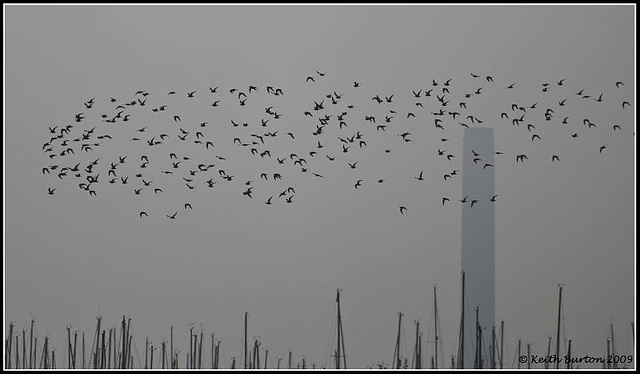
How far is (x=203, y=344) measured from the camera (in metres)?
6.68

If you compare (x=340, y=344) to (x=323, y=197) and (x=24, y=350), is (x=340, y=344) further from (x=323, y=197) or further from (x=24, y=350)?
(x=24, y=350)

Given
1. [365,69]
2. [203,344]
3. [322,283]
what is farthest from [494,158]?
[203,344]

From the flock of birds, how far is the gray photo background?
0.14ft

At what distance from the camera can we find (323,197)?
22.4 feet

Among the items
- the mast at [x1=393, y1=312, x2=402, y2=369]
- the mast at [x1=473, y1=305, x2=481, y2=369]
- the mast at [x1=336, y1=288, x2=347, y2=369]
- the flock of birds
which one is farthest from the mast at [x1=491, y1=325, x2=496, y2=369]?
the mast at [x1=336, y1=288, x2=347, y2=369]

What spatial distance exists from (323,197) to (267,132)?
714 millimetres

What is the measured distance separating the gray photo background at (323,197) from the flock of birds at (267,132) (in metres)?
0.04

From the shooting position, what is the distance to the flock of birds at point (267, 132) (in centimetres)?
679

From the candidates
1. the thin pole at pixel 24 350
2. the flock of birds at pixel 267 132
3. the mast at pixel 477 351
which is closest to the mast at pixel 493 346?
the mast at pixel 477 351

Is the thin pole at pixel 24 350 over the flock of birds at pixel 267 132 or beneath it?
beneath

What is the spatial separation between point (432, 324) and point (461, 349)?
12.1 inches

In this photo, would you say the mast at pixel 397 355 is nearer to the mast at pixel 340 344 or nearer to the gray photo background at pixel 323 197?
the gray photo background at pixel 323 197

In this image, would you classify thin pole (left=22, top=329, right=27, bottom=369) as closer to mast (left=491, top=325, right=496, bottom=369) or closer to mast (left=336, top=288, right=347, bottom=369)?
mast (left=336, top=288, right=347, bottom=369)

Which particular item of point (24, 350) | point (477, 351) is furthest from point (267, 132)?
point (24, 350)
